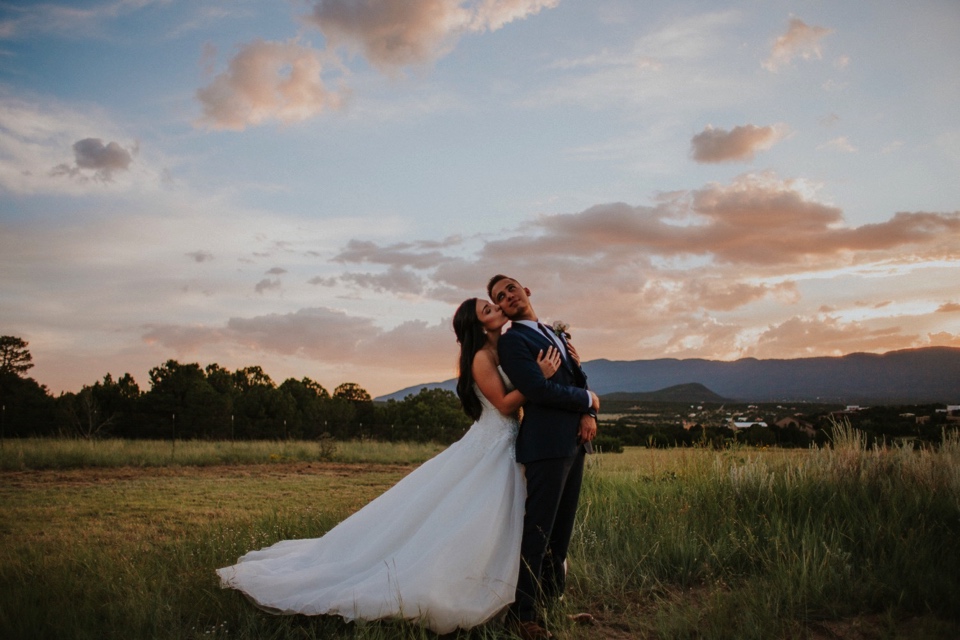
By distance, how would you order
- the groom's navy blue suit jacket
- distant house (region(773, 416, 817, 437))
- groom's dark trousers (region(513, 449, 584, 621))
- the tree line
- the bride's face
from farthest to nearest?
the tree line, distant house (region(773, 416, 817, 437)), the bride's face, groom's dark trousers (region(513, 449, 584, 621)), the groom's navy blue suit jacket

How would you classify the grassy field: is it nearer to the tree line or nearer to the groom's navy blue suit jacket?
the groom's navy blue suit jacket

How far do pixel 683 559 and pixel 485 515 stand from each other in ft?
7.50

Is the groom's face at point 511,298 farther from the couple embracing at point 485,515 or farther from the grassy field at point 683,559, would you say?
the grassy field at point 683,559

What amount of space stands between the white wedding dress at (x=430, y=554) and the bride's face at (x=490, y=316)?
49 centimetres

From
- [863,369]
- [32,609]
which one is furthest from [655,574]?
[863,369]

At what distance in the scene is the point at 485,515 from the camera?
4273 mm

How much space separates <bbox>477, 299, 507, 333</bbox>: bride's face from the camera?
4484 mm

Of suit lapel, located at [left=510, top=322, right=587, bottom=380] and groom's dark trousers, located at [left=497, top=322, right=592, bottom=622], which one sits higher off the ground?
suit lapel, located at [left=510, top=322, right=587, bottom=380]

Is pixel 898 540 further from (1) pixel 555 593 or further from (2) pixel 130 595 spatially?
(2) pixel 130 595

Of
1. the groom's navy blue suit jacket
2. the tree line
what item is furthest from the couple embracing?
the tree line

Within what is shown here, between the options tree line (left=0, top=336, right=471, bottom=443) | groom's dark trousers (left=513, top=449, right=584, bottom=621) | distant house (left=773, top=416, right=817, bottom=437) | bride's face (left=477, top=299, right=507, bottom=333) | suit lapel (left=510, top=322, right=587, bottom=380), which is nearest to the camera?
groom's dark trousers (left=513, top=449, right=584, bottom=621)

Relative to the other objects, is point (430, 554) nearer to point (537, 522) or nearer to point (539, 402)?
point (537, 522)

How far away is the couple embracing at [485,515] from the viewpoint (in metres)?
4.14

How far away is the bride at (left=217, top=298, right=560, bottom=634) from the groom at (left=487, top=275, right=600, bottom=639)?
10 centimetres
